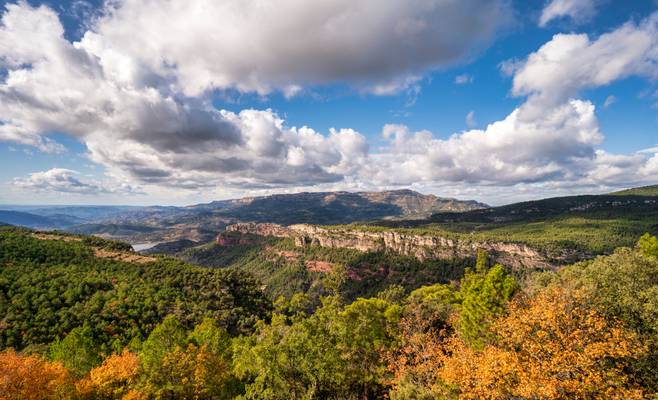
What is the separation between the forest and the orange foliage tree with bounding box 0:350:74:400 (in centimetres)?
12

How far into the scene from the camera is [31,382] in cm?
2622

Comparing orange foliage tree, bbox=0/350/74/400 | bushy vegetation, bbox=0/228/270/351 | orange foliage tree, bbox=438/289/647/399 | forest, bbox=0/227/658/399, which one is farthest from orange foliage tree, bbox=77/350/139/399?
orange foliage tree, bbox=438/289/647/399

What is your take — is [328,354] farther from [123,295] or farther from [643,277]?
[123,295]

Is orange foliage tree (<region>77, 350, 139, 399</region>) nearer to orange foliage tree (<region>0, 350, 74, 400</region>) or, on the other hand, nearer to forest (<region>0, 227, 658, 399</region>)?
forest (<region>0, 227, 658, 399</region>)

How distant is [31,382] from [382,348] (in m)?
39.3

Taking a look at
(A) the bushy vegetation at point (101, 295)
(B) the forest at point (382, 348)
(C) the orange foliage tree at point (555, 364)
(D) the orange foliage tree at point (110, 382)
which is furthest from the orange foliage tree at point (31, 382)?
(C) the orange foliage tree at point (555, 364)

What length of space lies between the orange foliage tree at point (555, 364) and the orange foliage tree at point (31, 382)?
36622 mm

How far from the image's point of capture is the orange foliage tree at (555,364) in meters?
20.6

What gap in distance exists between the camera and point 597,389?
2019 cm

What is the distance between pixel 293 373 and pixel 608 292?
36.0 meters

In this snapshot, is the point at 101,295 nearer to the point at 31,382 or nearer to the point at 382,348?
the point at 31,382

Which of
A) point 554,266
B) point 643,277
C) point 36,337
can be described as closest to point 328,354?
point 643,277

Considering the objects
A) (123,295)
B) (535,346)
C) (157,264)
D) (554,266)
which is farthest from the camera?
(554,266)

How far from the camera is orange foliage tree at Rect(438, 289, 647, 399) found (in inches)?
810
